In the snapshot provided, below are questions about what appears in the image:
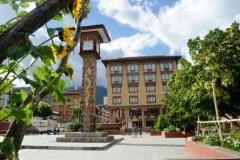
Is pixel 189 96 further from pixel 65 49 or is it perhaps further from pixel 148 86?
pixel 148 86

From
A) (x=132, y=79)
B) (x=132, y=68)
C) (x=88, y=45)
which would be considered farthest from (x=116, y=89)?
(x=88, y=45)

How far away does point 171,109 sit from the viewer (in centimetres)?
4147

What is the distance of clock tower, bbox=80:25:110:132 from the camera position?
2752 cm

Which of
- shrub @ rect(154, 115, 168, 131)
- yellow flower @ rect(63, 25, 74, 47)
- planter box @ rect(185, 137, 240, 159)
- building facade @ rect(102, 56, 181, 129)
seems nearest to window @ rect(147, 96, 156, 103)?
building facade @ rect(102, 56, 181, 129)

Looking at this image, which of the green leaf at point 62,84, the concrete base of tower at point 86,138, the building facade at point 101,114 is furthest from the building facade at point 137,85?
the green leaf at point 62,84

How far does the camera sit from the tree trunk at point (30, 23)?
1525 millimetres

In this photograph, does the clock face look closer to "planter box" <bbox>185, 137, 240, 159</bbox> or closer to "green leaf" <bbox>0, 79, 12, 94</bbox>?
"planter box" <bbox>185, 137, 240, 159</bbox>

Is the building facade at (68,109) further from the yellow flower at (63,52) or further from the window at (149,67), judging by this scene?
the yellow flower at (63,52)

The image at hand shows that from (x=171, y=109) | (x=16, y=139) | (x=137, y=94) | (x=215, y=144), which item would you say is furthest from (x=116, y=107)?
(x=16, y=139)

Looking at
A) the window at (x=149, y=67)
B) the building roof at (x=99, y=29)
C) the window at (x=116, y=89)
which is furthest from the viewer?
the window at (x=149, y=67)

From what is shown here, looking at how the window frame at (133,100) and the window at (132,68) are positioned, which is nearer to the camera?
the window frame at (133,100)

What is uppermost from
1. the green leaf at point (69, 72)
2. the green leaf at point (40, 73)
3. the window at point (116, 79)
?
the window at point (116, 79)

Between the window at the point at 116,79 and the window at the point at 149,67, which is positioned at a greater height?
the window at the point at 149,67

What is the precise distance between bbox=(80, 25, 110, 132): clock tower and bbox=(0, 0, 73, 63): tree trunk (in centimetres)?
2586
